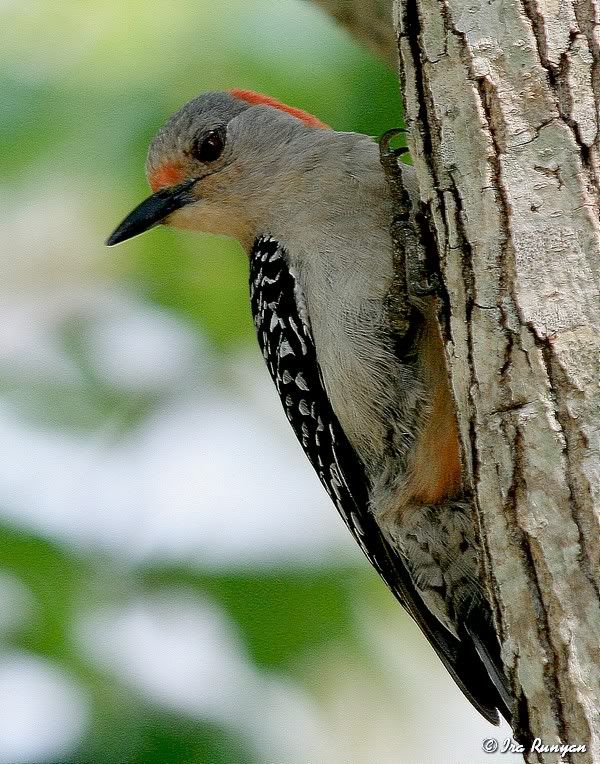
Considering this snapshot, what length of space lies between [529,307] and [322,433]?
7.26 feet

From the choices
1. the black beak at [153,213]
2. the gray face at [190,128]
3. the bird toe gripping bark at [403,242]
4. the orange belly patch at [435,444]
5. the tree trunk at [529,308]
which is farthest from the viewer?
the gray face at [190,128]

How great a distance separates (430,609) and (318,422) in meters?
1.11

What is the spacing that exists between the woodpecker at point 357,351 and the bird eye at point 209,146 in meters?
0.02

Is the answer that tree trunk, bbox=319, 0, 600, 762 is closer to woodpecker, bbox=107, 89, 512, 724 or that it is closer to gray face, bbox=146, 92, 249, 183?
woodpecker, bbox=107, 89, 512, 724

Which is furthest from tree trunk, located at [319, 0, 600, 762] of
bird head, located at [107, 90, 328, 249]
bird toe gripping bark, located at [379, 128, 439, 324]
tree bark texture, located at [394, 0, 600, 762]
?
bird head, located at [107, 90, 328, 249]

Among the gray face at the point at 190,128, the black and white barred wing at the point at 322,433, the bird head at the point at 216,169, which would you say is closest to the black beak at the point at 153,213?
the bird head at the point at 216,169

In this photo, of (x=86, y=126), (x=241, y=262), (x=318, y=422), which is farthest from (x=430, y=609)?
(x=86, y=126)

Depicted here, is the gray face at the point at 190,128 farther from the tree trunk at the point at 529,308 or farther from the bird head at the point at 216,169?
the tree trunk at the point at 529,308

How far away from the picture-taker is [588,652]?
276 centimetres

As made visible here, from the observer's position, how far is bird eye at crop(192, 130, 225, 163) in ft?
18.6

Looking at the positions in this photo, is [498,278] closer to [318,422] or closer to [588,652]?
[588,652]

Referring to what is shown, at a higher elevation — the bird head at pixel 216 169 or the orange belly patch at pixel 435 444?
the bird head at pixel 216 169

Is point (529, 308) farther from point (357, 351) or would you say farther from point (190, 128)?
point (190, 128)

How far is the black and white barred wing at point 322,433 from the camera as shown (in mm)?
4945
